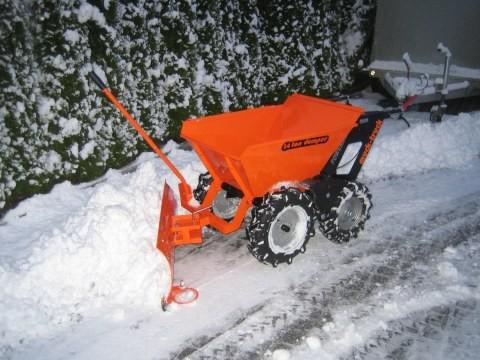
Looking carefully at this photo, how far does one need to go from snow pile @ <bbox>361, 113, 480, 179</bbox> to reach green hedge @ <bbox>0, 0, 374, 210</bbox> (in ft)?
7.86

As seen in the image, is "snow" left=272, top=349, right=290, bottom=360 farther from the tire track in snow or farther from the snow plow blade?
the snow plow blade

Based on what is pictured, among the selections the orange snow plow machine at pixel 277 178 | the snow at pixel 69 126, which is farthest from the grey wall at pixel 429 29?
the snow at pixel 69 126

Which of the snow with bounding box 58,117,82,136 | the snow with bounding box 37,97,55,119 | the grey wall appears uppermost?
the grey wall

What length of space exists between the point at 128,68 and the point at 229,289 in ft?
10.8

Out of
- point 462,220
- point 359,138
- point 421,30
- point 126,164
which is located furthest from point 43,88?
point 421,30

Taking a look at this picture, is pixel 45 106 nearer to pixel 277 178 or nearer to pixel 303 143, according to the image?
pixel 277 178

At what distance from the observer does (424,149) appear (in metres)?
5.62

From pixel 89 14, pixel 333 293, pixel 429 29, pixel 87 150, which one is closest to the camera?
pixel 333 293

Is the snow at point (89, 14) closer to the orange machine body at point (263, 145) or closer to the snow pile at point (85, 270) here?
the snow pile at point (85, 270)

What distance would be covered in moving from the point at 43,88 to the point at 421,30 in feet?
21.2

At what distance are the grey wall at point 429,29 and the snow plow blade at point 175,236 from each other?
598 centimetres

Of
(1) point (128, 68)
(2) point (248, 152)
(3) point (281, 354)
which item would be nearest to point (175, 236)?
(2) point (248, 152)

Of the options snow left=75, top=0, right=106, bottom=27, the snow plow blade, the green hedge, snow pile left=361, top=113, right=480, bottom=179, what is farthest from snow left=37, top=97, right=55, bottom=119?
snow pile left=361, top=113, right=480, bottom=179

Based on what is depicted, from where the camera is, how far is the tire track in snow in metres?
2.90
